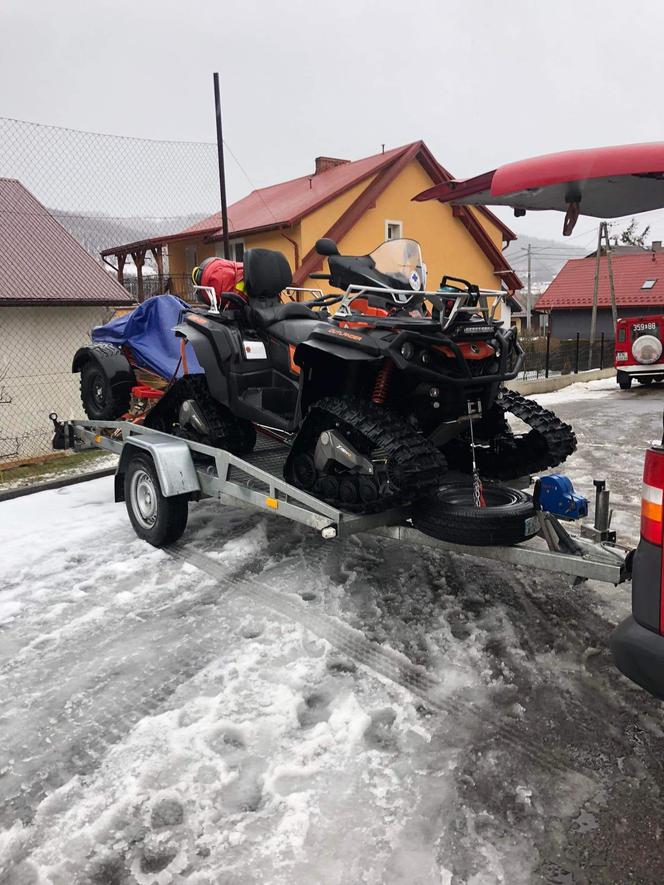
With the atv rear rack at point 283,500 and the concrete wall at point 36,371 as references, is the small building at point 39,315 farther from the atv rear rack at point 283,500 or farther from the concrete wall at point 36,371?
the atv rear rack at point 283,500

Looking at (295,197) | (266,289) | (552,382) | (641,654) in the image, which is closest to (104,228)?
(266,289)

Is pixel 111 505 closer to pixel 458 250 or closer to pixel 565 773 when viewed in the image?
pixel 565 773

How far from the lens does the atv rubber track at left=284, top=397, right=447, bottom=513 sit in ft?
11.6

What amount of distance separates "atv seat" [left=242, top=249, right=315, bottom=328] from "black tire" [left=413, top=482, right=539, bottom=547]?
71.7 inches

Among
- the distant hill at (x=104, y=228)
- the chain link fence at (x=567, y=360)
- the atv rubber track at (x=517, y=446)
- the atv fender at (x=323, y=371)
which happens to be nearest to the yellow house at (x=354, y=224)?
the chain link fence at (x=567, y=360)

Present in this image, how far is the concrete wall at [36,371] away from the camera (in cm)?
836

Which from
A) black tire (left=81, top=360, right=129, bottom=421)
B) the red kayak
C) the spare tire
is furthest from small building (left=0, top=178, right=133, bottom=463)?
the spare tire

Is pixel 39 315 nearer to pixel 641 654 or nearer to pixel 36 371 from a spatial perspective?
pixel 36 371

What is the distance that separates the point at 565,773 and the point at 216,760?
1.34 meters

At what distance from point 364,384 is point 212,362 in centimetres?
123

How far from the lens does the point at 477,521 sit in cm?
345

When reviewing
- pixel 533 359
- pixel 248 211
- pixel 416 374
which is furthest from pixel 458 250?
pixel 416 374

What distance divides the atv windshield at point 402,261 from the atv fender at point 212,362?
1.22 meters

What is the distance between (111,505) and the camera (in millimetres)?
6156
